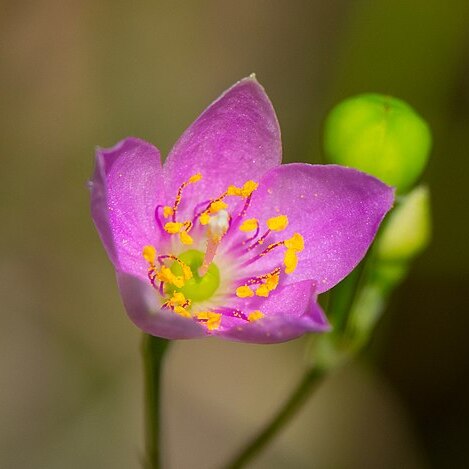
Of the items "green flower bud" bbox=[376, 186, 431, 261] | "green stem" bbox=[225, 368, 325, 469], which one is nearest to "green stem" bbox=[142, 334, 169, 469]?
"green stem" bbox=[225, 368, 325, 469]

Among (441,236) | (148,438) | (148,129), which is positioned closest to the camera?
(148,438)

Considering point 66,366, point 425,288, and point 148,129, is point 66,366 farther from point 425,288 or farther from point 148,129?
point 425,288

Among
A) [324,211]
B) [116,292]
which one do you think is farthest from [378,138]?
[116,292]

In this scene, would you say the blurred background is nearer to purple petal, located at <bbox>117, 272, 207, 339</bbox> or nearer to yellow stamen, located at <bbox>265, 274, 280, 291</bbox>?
yellow stamen, located at <bbox>265, 274, 280, 291</bbox>

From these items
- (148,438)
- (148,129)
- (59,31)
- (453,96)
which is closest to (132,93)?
(148,129)

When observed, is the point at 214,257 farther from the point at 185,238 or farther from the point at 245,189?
the point at 245,189

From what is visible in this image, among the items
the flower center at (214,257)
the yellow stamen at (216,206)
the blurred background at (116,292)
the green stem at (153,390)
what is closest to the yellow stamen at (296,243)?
the flower center at (214,257)
